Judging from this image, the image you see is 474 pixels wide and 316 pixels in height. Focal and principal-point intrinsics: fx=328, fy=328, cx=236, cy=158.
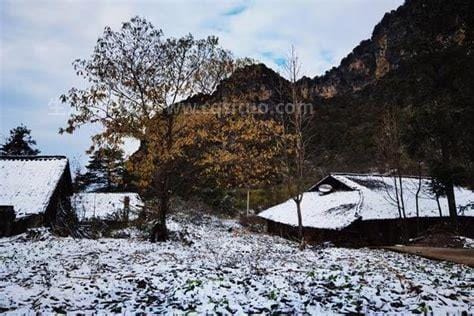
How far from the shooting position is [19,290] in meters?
5.92

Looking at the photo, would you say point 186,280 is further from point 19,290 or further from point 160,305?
point 19,290

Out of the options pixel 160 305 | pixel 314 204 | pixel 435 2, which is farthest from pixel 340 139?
pixel 160 305

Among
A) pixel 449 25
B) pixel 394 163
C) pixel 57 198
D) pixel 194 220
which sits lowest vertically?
pixel 194 220

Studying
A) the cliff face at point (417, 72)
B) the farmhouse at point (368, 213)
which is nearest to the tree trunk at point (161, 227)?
the cliff face at point (417, 72)

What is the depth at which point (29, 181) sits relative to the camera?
20.9 m

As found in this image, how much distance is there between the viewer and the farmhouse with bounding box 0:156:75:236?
17.5 m

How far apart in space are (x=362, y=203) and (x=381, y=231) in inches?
80.8

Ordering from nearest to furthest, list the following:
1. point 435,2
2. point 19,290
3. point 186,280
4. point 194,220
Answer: point 19,290 < point 186,280 < point 435,2 < point 194,220

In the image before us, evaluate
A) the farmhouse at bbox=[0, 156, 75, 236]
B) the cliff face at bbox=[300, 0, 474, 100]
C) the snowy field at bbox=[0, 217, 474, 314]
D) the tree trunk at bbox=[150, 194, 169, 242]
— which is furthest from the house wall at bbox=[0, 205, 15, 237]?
the cliff face at bbox=[300, 0, 474, 100]

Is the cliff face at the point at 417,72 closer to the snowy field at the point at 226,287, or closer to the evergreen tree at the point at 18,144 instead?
the snowy field at the point at 226,287

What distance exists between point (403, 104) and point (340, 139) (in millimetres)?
23963

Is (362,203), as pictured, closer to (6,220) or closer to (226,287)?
(226,287)

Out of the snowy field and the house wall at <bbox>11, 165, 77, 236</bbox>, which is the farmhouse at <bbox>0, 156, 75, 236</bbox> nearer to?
the house wall at <bbox>11, 165, 77, 236</bbox>

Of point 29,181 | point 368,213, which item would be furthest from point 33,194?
point 368,213
